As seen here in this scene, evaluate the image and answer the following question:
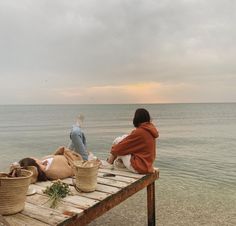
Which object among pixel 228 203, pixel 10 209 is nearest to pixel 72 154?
pixel 10 209

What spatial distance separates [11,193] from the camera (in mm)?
3623

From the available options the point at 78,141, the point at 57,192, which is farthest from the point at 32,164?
the point at 78,141

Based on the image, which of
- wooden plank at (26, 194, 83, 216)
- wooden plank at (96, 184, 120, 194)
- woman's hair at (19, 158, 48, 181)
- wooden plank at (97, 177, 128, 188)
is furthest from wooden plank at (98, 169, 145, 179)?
wooden plank at (26, 194, 83, 216)

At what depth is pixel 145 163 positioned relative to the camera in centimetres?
607

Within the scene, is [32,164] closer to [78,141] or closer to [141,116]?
[78,141]

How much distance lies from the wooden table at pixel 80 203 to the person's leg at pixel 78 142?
116 cm

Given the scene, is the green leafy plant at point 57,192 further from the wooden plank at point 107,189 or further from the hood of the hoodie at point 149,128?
Result: the hood of the hoodie at point 149,128

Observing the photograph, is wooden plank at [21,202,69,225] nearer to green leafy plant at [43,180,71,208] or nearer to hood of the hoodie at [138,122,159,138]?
green leafy plant at [43,180,71,208]

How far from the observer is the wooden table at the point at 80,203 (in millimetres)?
3592

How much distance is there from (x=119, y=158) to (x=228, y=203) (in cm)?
499

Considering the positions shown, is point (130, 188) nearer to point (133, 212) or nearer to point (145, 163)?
point (145, 163)

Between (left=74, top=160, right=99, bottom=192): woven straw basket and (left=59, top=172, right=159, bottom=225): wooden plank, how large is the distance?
0.39m

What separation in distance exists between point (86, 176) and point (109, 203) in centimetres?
63

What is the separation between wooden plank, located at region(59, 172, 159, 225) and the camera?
3.95 metres
